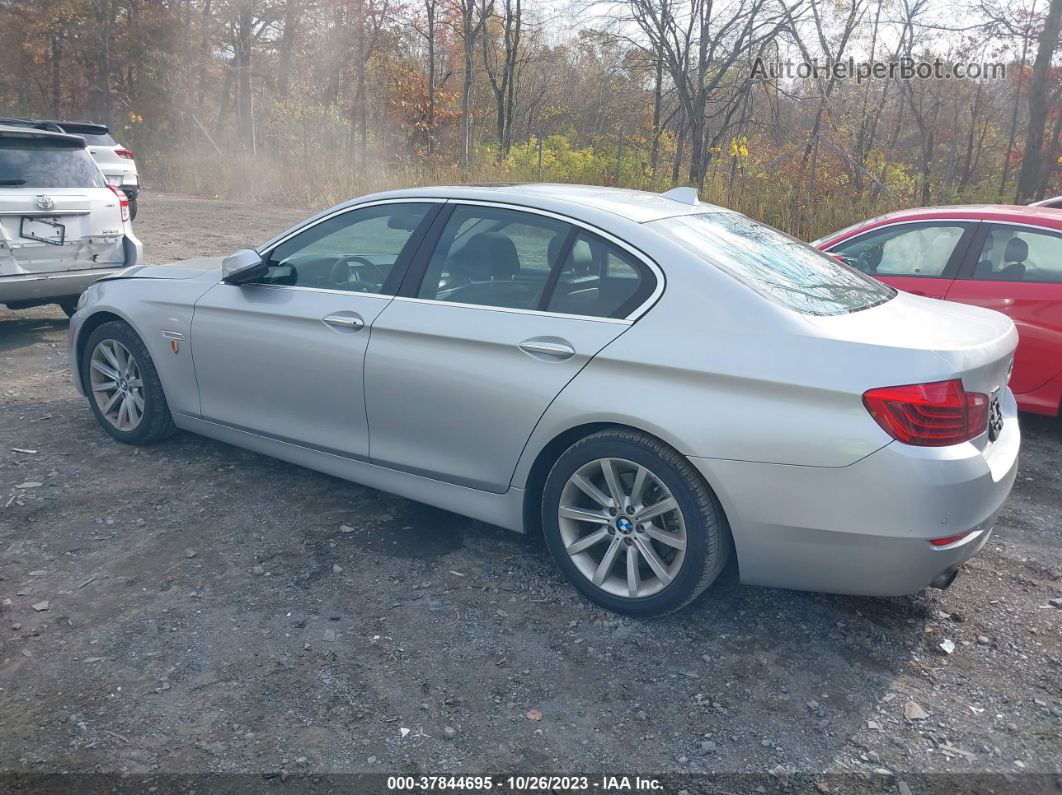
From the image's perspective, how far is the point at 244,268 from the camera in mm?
4340

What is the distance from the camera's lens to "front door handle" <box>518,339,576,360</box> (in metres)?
3.34

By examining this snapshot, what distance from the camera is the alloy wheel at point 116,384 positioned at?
5012 millimetres

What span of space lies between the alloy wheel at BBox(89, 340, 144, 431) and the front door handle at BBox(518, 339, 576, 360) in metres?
2.72

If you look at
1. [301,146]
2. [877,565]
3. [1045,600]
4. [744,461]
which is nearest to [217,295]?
[744,461]

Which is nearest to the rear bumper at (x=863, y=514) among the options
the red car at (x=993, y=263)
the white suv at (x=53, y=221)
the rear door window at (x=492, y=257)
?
the rear door window at (x=492, y=257)

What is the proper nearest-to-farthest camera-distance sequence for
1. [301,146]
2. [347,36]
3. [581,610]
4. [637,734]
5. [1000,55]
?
[637,734] < [581,610] < [1000,55] < [301,146] < [347,36]

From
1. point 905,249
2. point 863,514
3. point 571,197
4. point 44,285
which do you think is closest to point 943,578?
point 863,514

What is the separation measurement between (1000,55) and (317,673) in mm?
19937

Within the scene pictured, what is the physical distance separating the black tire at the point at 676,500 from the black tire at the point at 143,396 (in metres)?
2.67

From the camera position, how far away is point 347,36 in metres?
29.8

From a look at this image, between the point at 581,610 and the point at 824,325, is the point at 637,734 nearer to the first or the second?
the point at 581,610

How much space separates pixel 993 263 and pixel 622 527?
3.94m

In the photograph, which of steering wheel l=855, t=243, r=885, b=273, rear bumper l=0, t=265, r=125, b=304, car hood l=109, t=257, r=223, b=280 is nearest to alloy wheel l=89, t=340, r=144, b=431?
car hood l=109, t=257, r=223, b=280
